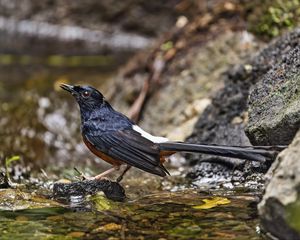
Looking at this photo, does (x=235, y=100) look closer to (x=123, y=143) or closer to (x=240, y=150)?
(x=123, y=143)

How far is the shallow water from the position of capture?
3760mm

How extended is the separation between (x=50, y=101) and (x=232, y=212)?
5341mm

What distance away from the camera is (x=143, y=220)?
13.4 feet

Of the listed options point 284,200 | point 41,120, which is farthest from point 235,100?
point 284,200

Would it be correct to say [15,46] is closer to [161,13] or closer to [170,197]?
[161,13]

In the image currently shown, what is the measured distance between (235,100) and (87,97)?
1819mm

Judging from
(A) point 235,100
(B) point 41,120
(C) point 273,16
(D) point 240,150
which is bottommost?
(B) point 41,120

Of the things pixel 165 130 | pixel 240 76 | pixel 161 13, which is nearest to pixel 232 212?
pixel 240 76

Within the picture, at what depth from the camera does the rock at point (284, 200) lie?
311cm

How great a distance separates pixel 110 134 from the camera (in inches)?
197

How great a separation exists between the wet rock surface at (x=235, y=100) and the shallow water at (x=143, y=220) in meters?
1.61

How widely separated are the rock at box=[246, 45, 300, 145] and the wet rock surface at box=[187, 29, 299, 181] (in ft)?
3.90

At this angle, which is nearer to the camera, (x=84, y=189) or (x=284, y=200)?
(x=284, y=200)

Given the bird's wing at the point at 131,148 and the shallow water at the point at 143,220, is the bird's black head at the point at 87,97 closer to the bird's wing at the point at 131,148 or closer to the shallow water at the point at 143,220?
the bird's wing at the point at 131,148
